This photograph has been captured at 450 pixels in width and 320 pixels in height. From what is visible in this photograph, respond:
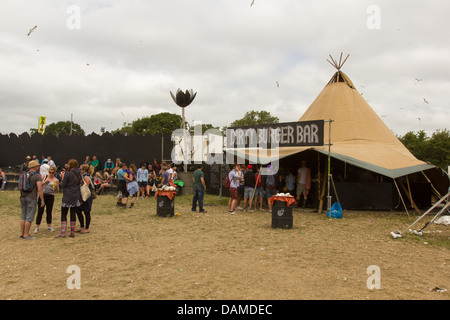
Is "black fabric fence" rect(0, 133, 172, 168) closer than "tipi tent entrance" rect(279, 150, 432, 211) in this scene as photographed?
No

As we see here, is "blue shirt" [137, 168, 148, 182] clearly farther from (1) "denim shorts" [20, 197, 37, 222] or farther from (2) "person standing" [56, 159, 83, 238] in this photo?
(1) "denim shorts" [20, 197, 37, 222]

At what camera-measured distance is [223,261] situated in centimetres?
639

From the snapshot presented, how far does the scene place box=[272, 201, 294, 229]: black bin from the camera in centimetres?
964

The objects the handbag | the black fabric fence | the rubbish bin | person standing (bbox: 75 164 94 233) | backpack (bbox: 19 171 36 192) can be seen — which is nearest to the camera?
backpack (bbox: 19 171 36 192)

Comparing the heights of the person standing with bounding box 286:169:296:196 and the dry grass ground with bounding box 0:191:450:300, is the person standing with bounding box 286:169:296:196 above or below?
above

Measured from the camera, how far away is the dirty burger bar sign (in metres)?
13.7

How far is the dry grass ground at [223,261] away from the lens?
16.0 feet

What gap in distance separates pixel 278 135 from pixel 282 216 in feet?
19.4

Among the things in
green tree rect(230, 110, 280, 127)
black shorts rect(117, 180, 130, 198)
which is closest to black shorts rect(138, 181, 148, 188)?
black shorts rect(117, 180, 130, 198)

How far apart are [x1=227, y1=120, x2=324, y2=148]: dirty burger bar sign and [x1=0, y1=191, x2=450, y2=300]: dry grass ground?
4.01 meters

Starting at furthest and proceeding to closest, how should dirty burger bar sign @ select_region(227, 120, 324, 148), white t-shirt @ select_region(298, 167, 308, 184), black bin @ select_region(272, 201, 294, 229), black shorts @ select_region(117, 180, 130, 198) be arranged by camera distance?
white t-shirt @ select_region(298, 167, 308, 184) → dirty burger bar sign @ select_region(227, 120, 324, 148) → black shorts @ select_region(117, 180, 130, 198) → black bin @ select_region(272, 201, 294, 229)

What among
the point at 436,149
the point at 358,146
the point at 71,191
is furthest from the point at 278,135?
the point at 436,149

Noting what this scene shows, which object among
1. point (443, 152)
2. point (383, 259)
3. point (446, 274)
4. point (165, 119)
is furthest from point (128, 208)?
point (165, 119)
